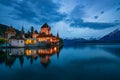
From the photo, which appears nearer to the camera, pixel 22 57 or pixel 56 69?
pixel 56 69

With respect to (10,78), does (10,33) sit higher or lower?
higher

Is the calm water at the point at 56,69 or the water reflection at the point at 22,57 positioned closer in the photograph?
the calm water at the point at 56,69

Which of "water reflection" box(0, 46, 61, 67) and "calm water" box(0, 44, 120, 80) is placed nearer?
"calm water" box(0, 44, 120, 80)

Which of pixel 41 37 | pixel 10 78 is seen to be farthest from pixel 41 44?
pixel 10 78

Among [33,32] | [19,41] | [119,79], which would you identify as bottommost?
[119,79]

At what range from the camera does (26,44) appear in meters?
63.4

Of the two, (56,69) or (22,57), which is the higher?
(22,57)

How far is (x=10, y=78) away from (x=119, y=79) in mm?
10250

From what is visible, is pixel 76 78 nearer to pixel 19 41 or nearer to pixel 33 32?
pixel 19 41

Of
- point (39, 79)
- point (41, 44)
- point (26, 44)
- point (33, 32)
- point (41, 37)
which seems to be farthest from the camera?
point (33, 32)

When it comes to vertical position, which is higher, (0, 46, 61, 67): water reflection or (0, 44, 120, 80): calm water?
(0, 46, 61, 67): water reflection

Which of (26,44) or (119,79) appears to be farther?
(26,44)

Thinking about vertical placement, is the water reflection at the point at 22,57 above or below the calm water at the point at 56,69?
above

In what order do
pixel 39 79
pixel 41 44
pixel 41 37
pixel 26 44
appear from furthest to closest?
pixel 41 37 → pixel 41 44 → pixel 26 44 → pixel 39 79
